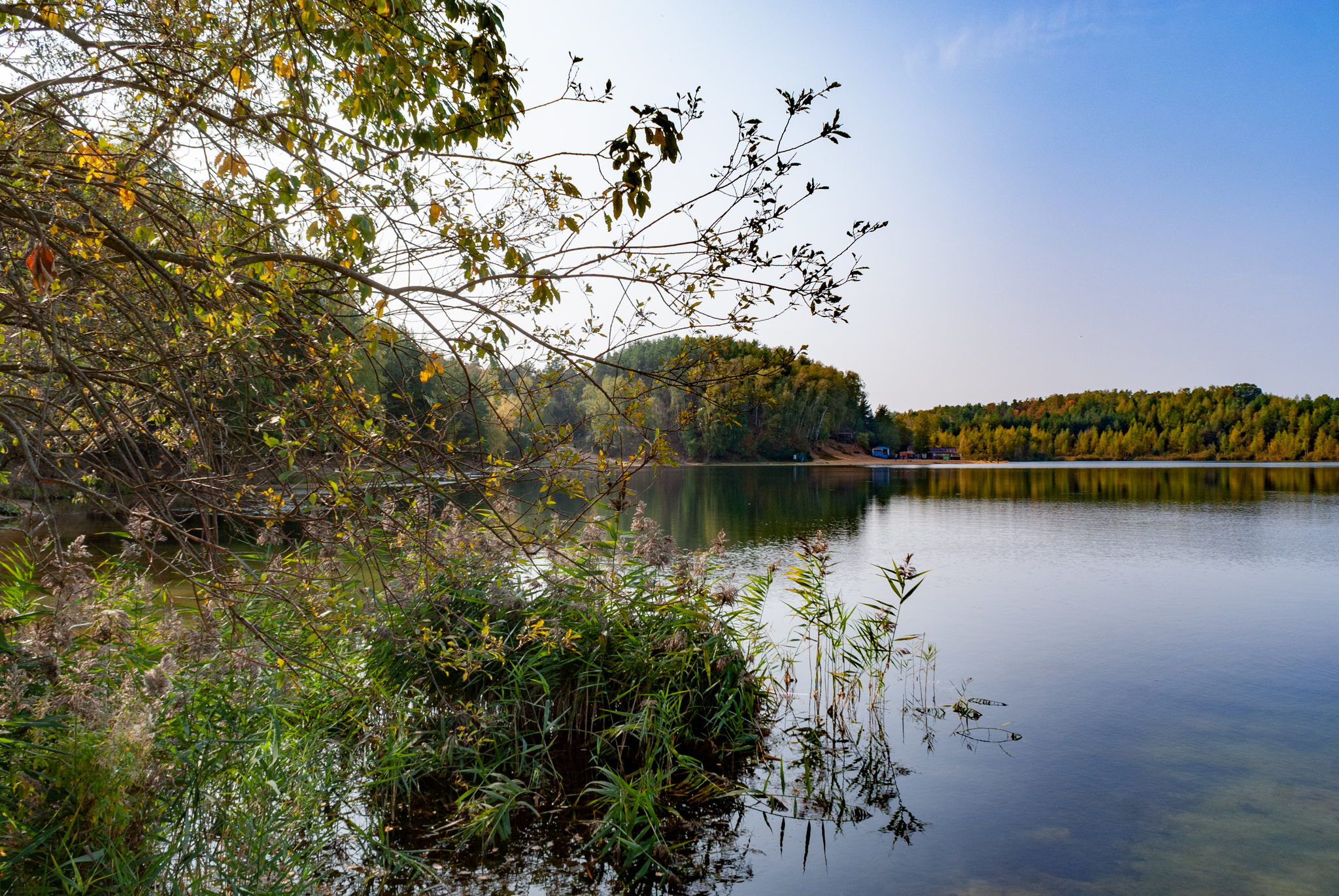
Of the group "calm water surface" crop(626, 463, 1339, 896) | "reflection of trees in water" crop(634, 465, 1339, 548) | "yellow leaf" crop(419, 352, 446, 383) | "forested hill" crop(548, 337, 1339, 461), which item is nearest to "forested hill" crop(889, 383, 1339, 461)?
"forested hill" crop(548, 337, 1339, 461)

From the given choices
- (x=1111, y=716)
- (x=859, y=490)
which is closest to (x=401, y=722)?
(x=1111, y=716)

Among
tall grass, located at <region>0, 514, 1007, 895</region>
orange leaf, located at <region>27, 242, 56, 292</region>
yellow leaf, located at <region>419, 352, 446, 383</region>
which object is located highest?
orange leaf, located at <region>27, 242, 56, 292</region>

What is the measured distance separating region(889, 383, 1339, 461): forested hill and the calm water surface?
88.6m

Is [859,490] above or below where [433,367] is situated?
below

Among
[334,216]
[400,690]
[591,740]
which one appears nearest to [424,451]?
[334,216]

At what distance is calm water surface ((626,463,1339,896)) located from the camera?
5.25 metres

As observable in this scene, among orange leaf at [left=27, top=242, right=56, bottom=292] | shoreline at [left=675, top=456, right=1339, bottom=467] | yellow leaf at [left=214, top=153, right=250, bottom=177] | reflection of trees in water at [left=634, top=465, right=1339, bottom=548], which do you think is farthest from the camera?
shoreline at [left=675, top=456, right=1339, bottom=467]

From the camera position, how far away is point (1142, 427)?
106m

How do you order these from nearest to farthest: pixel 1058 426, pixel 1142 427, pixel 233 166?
pixel 233 166
pixel 1142 427
pixel 1058 426

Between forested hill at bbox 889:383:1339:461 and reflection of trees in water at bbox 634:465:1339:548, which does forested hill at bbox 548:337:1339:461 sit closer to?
forested hill at bbox 889:383:1339:461

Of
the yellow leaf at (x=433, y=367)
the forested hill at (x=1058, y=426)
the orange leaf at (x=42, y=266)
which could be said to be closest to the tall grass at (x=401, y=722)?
the yellow leaf at (x=433, y=367)

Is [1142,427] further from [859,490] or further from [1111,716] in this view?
[1111,716]

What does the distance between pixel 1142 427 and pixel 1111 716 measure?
114277 mm

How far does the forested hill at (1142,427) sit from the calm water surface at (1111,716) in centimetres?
8856
